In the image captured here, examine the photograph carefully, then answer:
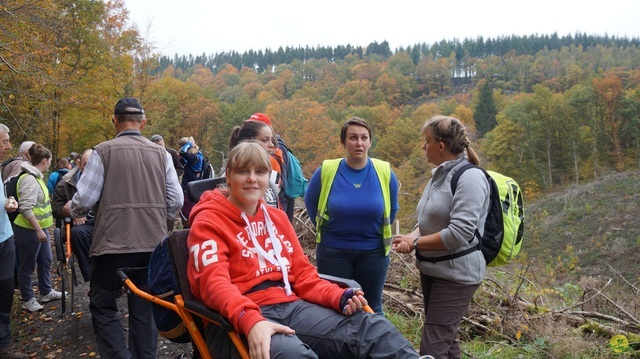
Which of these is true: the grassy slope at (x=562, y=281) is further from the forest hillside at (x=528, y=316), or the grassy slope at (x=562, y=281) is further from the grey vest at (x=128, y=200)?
the grey vest at (x=128, y=200)

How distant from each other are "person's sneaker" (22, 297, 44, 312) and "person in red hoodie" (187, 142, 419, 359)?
3.92 meters

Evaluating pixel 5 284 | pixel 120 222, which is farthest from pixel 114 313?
pixel 5 284

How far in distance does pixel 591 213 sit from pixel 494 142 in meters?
28.6

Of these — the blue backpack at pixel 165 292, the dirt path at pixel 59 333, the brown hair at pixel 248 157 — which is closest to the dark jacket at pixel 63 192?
the dirt path at pixel 59 333

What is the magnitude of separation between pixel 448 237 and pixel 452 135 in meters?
0.62

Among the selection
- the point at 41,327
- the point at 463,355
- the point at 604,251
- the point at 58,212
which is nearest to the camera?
the point at 463,355

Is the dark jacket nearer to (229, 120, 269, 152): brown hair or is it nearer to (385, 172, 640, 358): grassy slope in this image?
(229, 120, 269, 152): brown hair

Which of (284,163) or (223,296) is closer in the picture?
(223,296)

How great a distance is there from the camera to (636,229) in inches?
1131

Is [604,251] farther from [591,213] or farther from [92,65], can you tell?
[92,65]

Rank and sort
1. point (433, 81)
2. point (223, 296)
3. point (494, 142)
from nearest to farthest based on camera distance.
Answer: point (223, 296)
point (494, 142)
point (433, 81)

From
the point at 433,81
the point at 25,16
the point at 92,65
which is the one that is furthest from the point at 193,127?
the point at 433,81

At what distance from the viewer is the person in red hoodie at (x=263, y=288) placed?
1997mm

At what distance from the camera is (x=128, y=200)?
327 centimetres
